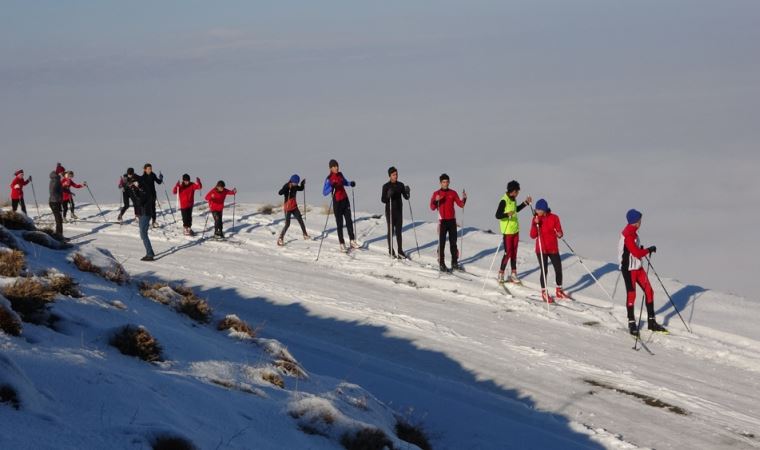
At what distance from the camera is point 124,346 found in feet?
26.6

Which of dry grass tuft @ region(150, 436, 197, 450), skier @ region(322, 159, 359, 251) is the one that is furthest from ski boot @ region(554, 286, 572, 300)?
dry grass tuft @ region(150, 436, 197, 450)

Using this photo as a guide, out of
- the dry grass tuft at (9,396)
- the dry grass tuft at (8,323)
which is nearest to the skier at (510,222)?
the dry grass tuft at (8,323)

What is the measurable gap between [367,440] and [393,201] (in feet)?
46.5

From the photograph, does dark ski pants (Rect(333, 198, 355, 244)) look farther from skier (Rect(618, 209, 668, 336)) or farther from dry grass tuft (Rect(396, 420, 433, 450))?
dry grass tuft (Rect(396, 420, 433, 450))

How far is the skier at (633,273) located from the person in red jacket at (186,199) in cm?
1276

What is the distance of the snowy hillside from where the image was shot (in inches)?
256

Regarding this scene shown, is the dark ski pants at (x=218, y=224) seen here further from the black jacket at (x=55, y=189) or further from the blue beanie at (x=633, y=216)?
the blue beanie at (x=633, y=216)

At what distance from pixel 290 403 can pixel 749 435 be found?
21.0 ft

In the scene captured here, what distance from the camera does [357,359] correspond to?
44.5 ft

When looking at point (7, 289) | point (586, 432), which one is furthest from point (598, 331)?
point (7, 289)

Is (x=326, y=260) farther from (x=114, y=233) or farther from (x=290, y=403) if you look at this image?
(x=290, y=403)

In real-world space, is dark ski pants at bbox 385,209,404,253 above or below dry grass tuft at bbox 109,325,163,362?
above

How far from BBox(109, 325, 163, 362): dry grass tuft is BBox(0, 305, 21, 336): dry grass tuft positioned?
1112 millimetres

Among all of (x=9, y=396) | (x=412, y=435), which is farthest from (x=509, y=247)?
(x=9, y=396)
